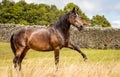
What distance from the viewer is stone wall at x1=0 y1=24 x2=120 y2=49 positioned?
109ft

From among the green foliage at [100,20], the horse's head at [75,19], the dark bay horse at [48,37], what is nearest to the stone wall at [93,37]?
the dark bay horse at [48,37]

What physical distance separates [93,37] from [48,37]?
917 inches

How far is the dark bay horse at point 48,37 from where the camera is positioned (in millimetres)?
10727

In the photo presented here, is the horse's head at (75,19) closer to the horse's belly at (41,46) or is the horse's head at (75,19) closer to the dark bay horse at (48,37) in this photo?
the dark bay horse at (48,37)

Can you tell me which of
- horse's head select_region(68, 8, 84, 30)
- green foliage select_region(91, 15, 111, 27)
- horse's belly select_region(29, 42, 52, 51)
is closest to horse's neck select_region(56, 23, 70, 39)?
horse's head select_region(68, 8, 84, 30)

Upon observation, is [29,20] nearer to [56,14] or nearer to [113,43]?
[56,14]

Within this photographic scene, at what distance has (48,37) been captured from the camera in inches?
430

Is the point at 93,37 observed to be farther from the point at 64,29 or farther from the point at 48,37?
the point at 48,37

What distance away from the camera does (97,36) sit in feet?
112

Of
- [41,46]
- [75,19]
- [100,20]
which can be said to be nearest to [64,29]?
[75,19]

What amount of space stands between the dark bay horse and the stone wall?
22.3 meters

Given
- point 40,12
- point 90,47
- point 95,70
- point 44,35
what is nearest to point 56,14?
point 40,12

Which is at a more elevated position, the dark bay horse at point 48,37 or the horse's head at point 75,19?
the horse's head at point 75,19

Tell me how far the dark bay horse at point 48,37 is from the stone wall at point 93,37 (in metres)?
22.3
